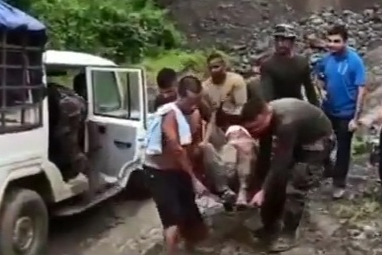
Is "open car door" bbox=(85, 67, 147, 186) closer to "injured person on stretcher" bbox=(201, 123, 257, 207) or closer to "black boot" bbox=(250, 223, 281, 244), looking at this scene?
"injured person on stretcher" bbox=(201, 123, 257, 207)

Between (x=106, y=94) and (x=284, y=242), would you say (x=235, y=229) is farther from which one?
(x=106, y=94)

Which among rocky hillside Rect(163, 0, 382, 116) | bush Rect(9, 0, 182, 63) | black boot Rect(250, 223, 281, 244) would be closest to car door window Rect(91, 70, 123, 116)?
black boot Rect(250, 223, 281, 244)

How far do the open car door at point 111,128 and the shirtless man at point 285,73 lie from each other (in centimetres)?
136

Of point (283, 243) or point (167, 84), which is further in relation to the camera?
point (283, 243)

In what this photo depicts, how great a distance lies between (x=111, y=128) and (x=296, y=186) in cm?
237

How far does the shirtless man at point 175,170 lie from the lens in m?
7.07

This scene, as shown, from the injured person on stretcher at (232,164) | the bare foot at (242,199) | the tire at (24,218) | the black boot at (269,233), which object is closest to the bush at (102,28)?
the tire at (24,218)

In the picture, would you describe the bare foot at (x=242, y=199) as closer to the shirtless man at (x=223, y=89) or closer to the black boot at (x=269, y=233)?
the black boot at (x=269, y=233)

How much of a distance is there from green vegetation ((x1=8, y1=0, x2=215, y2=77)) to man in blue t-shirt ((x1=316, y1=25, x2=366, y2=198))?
8.50m

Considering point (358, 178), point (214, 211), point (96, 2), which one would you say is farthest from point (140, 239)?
point (96, 2)

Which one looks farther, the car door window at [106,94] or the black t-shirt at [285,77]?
the car door window at [106,94]

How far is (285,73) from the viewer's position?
8.79 metres

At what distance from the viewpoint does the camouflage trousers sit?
296 inches

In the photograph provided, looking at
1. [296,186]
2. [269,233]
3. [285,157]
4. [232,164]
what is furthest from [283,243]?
[285,157]
